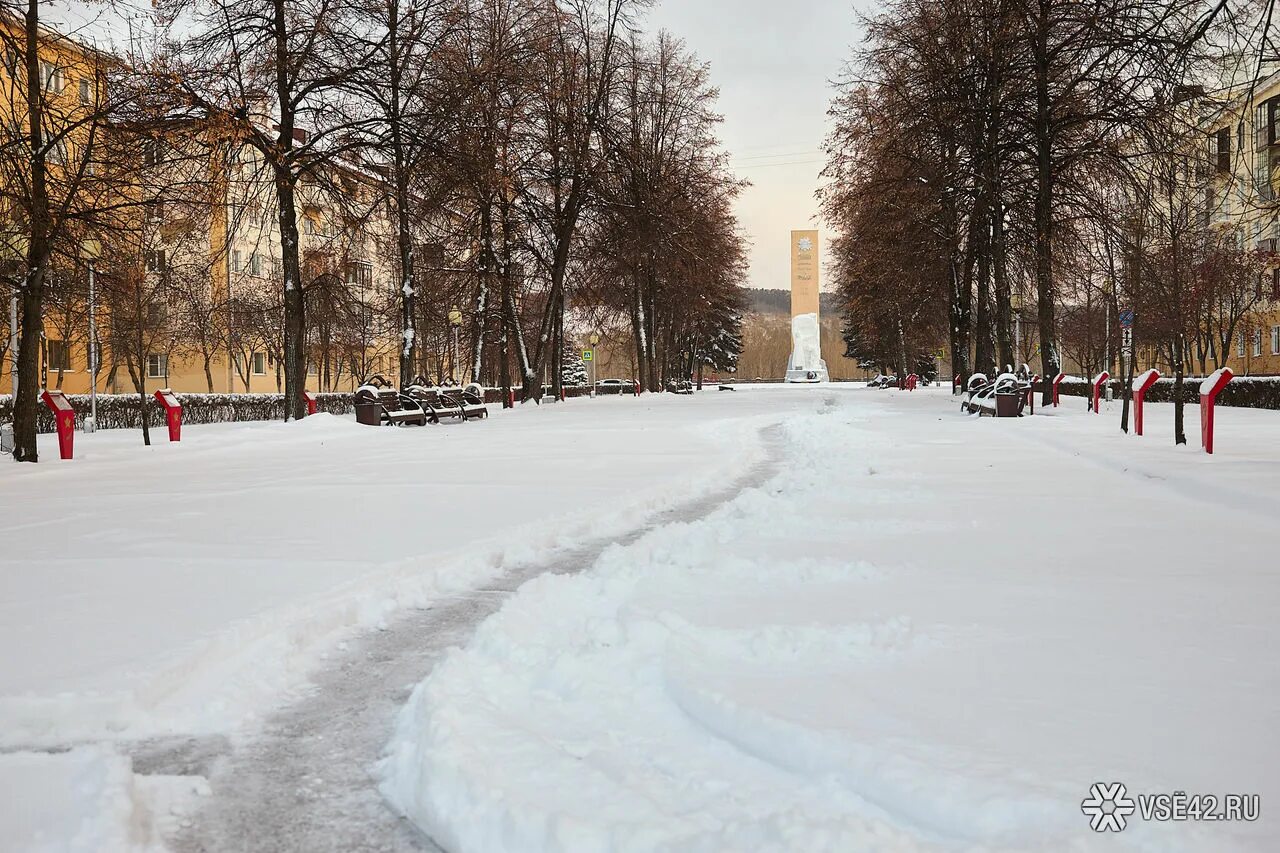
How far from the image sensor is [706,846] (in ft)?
9.20

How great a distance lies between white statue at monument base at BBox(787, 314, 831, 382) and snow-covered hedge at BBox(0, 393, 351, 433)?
49.0m

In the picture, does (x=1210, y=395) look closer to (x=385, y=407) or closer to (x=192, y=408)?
(x=385, y=407)

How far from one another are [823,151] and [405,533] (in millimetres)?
34035

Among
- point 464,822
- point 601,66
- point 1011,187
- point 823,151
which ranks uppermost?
point 601,66

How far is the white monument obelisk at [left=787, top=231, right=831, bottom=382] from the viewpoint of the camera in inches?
3024

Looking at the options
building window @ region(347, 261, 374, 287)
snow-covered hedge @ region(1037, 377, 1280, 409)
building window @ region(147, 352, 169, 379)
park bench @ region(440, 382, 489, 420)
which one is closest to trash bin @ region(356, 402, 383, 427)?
park bench @ region(440, 382, 489, 420)

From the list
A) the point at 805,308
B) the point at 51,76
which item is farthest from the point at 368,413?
the point at 805,308

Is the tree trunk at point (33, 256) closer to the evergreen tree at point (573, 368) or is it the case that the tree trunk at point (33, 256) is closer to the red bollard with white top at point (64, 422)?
the red bollard with white top at point (64, 422)

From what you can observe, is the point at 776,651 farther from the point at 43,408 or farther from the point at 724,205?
the point at 724,205

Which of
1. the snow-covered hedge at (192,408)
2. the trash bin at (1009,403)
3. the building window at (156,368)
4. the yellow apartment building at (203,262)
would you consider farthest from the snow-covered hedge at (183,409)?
the building window at (156,368)

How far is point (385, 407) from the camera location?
84.8ft

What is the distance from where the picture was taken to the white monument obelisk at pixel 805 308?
7681 cm

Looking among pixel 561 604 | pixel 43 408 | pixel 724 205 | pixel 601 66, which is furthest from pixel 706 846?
pixel 724 205

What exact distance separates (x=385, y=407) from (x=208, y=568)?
63.5 feet
